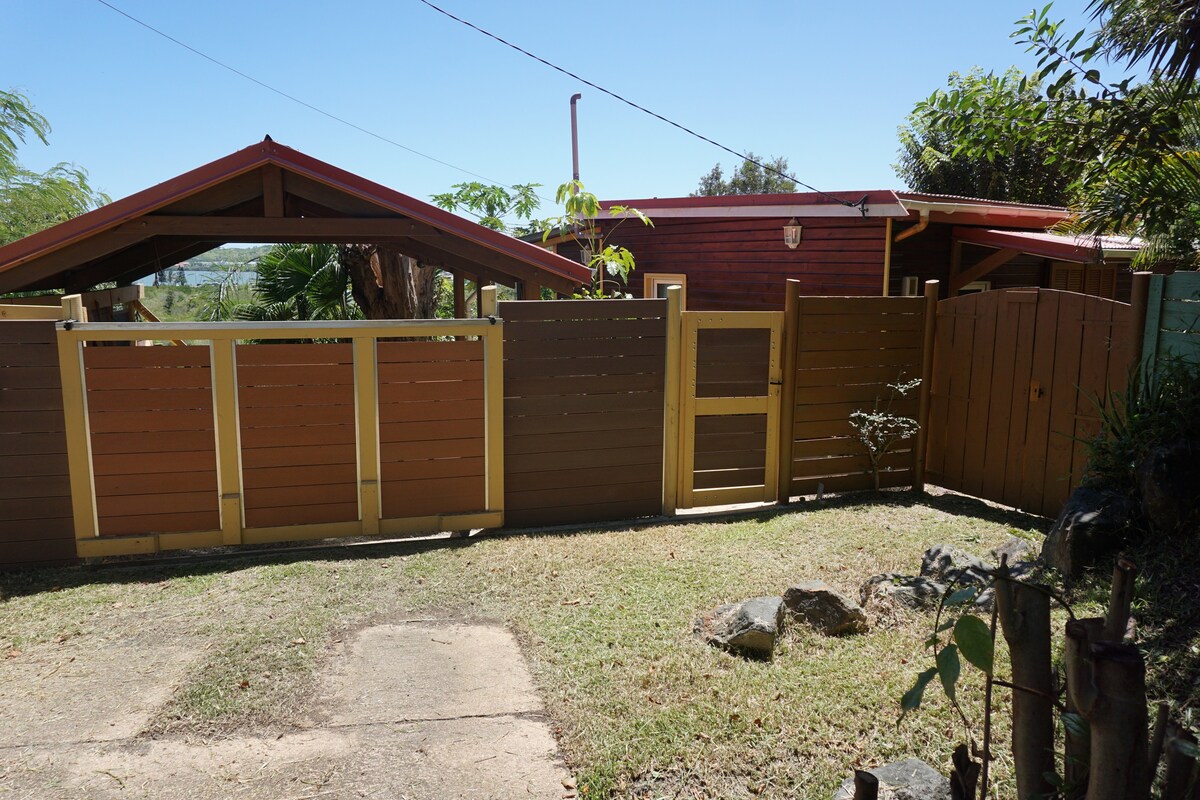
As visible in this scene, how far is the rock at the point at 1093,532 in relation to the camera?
543 centimetres

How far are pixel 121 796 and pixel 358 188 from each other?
4.97 meters

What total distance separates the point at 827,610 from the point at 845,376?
368 cm

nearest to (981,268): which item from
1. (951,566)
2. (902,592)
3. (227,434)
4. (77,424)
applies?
(951,566)

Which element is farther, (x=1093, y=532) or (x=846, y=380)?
(x=846, y=380)

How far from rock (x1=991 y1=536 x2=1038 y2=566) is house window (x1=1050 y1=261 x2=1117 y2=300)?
10.3 metres

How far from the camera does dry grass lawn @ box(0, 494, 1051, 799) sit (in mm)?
3818

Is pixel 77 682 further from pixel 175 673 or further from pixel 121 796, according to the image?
pixel 121 796

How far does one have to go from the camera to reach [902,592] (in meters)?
5.38

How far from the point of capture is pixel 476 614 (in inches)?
216

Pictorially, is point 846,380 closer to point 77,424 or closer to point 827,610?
point 827,610

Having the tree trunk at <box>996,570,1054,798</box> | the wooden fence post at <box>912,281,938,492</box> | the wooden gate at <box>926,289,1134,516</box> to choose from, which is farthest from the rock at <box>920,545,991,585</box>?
the tree trunk at <box>996,570,1054,798</box>

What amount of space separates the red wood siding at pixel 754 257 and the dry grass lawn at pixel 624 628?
5471mm

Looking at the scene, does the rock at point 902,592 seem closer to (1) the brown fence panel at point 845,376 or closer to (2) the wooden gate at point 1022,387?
(2) the wooden gate at point 1022,387

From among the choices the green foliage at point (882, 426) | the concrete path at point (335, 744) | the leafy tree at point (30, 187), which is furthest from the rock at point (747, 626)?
the leafy tree at point (30, 187)
